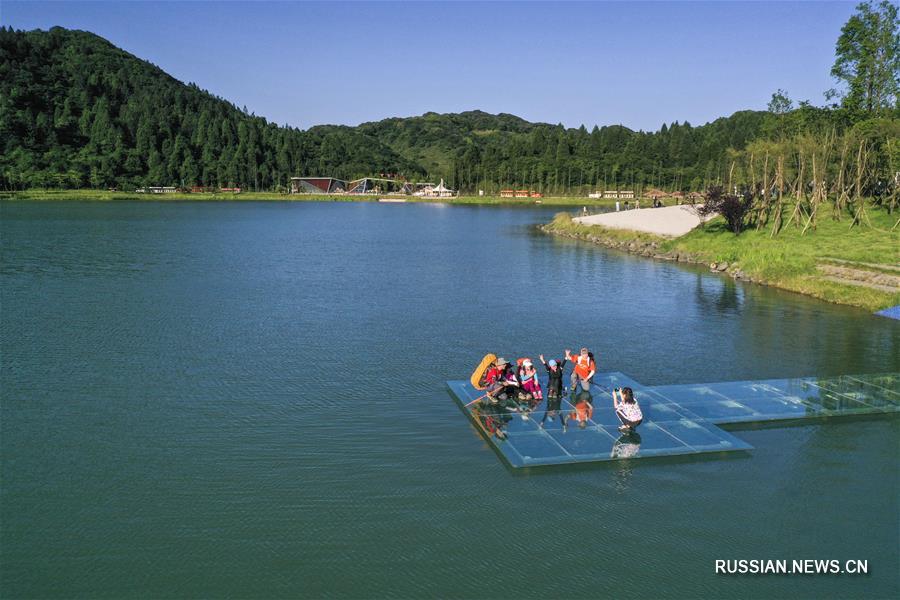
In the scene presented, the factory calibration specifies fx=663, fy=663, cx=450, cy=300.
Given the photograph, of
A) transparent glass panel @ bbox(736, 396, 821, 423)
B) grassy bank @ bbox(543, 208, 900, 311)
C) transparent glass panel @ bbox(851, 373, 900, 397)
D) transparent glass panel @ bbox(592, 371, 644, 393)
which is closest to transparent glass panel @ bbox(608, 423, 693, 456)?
transparent glass panel @ bbox(736, 396, 821, 423)

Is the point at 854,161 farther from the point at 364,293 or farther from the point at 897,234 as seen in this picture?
the point at 364,293

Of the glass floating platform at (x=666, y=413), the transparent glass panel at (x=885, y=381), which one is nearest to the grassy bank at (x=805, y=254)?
the transparent glass panel at (x=885, y=381)

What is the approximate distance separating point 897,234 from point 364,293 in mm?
37977

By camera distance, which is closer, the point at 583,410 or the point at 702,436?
the point at 702,436

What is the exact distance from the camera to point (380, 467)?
16.9 m

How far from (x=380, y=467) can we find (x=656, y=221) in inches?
2716

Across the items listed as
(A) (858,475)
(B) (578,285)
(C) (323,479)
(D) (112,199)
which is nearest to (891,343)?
(A) (858,475)

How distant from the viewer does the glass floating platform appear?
56.7 feet

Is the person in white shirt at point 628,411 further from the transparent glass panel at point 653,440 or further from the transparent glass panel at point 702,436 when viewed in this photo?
the transparent glass panel at point 702,436

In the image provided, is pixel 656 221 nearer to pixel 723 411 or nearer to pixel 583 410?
pixel 723 411

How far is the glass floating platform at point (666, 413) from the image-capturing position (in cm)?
1728

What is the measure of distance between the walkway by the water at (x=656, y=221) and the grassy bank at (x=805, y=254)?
3581mm

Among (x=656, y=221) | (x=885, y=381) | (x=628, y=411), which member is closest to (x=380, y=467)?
(x=628, y=411)

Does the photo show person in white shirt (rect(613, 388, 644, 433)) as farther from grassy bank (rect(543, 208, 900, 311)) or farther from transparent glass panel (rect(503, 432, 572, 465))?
grassy bank (rect(543, 208, 900, 311))
